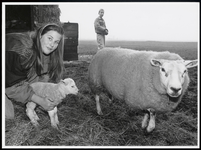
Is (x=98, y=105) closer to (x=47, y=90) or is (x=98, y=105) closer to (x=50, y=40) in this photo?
(x=47, y=90)

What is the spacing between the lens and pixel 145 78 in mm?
2178

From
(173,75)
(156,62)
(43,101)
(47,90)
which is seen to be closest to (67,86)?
(47,90)

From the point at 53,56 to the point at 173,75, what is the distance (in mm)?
1503

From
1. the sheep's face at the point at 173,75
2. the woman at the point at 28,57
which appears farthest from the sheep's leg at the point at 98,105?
the sheep's face at the point at 173,75

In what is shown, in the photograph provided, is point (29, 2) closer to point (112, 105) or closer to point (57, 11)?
point (57, 11)

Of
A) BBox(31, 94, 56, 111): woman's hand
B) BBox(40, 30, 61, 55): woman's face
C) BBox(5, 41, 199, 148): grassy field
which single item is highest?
Result: BBox(40, 30, 61, 55): woman's face

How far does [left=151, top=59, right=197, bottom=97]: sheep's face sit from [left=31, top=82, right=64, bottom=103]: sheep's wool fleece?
129 cm

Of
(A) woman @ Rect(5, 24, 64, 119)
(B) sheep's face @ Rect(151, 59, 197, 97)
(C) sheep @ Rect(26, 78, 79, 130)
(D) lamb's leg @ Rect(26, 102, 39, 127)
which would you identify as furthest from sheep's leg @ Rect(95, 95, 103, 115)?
(B) sheep's face @ Rect(151, 59, 197, 97)

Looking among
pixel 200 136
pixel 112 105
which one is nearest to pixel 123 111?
pixel 112 105

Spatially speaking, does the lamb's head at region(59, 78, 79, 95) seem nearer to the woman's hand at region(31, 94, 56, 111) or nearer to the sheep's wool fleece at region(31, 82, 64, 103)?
the sheep's wool fleece at region(31, 82, 64, 103)

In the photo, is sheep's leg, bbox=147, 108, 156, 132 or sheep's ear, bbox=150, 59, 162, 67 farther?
sheep's leg, bbox=147, 108, 156, 132

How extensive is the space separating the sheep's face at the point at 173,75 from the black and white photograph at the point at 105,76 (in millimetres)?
27

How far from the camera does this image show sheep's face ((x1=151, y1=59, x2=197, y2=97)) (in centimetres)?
178

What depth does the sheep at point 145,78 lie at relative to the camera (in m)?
1.86
